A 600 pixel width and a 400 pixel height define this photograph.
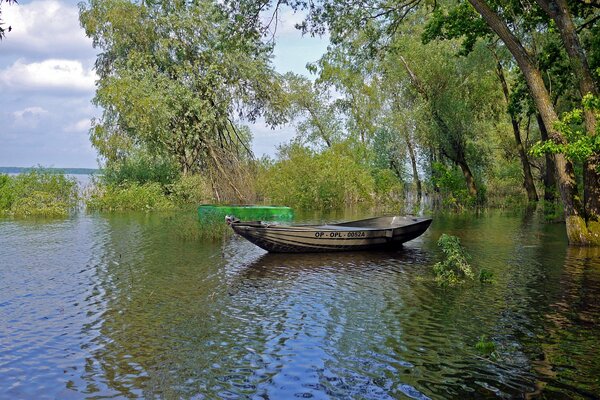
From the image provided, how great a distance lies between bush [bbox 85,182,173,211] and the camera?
3825cm

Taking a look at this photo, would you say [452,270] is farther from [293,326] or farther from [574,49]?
[574,49]

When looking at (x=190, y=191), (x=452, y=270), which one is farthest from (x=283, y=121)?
(x=452, y=270)

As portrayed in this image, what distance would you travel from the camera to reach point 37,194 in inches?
1378

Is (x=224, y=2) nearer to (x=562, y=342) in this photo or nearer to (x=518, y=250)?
(x=518, y=250)

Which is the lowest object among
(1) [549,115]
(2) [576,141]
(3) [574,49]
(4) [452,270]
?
(4) [452,270]

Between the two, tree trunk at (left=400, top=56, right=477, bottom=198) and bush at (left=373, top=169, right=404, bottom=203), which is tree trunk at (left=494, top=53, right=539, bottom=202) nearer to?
tree trunk at (left=400, top=56, right=477, bottom=198)

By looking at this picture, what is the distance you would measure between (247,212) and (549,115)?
49.4 ft

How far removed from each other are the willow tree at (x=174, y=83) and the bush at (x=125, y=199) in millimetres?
2923

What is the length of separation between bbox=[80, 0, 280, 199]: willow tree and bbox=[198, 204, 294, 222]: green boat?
1113cm

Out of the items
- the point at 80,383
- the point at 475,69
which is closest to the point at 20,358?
the point at 80,383

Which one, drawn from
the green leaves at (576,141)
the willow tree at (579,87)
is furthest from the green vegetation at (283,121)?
the green leaves at (576,141)

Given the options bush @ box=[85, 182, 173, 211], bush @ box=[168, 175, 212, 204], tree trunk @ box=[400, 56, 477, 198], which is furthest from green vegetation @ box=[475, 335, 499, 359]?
bush @ box=[168, 175, 212, 204]

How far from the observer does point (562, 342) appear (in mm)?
9047

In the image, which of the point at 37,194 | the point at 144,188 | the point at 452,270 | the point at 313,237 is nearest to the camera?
the point at 452,270
